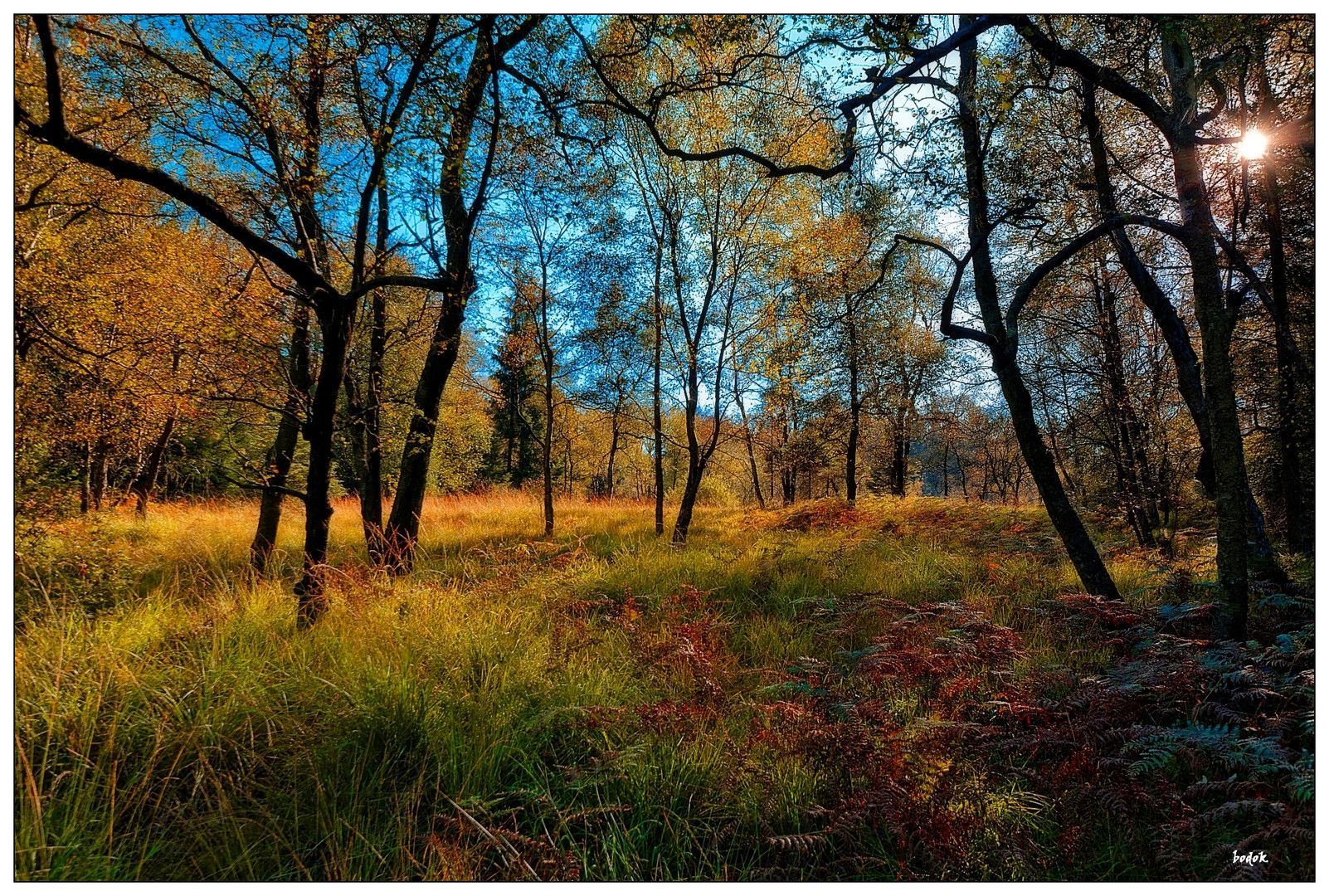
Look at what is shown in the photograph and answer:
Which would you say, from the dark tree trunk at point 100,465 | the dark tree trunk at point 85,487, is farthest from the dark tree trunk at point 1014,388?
the dark tree trunk at point 100,465

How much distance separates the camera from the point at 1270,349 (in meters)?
6.12

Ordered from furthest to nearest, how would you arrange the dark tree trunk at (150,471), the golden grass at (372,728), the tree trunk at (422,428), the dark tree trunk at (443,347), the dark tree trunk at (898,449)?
the dark tree trunk at (898,449) < the dark tree trunk at (150,471) < the tree trunk at (422,428) < the dark tree trunk at (443,347) < the golden grass at (372,728)

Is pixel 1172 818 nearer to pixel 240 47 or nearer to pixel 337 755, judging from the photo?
pixel 337 755

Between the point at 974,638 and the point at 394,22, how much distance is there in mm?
6181

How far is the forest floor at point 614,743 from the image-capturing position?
170 cm

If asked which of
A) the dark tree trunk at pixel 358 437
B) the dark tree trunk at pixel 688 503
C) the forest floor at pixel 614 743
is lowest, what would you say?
the forest floor at pixel 614 743

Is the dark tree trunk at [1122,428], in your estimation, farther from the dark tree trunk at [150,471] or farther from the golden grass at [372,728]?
the dark tree trunk at [150,471]

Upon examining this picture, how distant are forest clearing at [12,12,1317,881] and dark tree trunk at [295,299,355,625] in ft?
0.09

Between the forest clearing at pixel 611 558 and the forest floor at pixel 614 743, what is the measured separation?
0.03 meters

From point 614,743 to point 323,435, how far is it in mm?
2595

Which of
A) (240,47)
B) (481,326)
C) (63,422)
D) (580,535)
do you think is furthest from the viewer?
(580,535)

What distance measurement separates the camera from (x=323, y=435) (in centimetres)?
293
